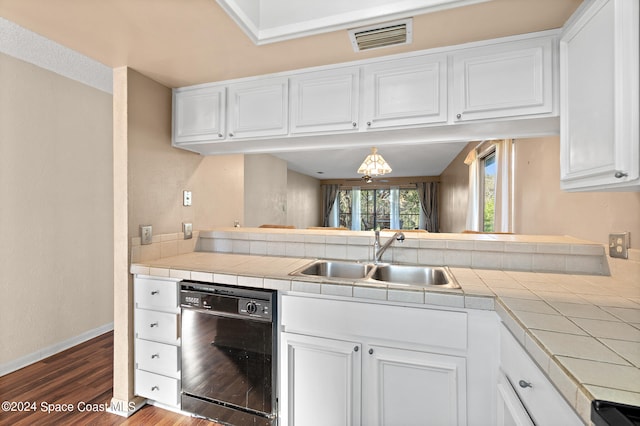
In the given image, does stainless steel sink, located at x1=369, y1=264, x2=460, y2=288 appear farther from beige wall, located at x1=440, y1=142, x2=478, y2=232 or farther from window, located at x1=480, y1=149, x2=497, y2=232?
beige wall, located at x1=440, y1=142, x2=478, y2=232

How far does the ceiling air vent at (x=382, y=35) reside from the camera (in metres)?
1.35

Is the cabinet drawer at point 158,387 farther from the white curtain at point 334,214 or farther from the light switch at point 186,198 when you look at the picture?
the white curtain at point 334,214

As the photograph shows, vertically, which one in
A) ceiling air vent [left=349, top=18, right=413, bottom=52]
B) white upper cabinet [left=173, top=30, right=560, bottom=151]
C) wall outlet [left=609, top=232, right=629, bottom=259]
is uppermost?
ceiling air vent [left=349, top=18, right=413, bottom=52]

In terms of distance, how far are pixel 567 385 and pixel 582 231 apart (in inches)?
59.0

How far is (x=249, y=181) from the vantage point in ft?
15.0

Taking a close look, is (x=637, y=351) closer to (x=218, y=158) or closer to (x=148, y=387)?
→ (x=148, y=387)

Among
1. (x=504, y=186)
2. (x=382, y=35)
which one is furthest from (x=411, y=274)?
(x=504, y=186)

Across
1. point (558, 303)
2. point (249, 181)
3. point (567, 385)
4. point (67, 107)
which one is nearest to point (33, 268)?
point (67, 107)

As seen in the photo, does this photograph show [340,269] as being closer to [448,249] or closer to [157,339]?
[448,249]

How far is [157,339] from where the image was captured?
172 centimetres

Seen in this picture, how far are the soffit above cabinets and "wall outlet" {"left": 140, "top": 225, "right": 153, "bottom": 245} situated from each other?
1355mm

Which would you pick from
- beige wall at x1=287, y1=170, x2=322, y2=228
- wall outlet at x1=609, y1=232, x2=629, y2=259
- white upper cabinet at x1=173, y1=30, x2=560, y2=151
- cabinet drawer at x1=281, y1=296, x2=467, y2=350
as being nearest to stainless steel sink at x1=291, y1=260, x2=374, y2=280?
cabinet drawer at x1=281, y1=296, x2=467, y2=350

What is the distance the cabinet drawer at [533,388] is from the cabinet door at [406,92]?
1.12 m

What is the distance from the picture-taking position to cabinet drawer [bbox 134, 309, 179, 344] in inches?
66.1
